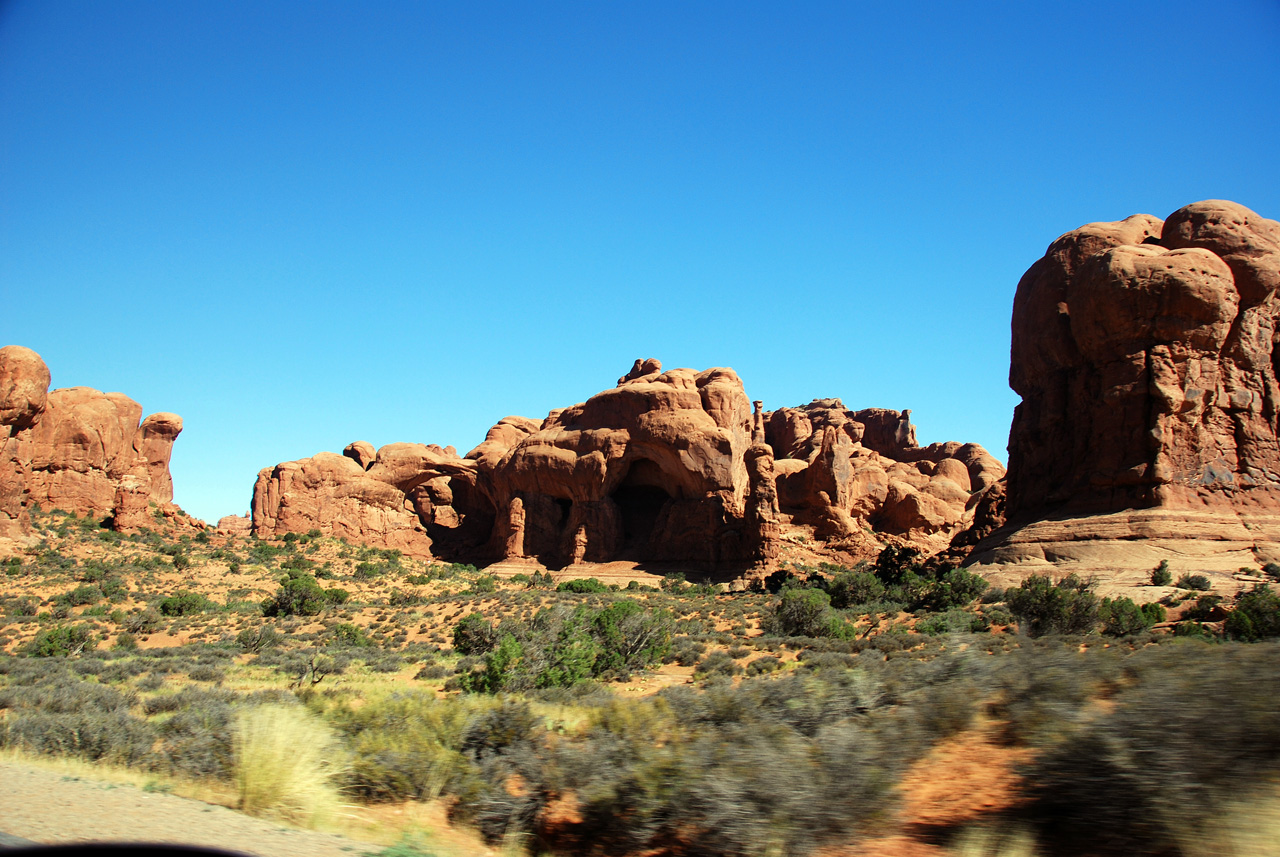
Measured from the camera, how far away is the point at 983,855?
4.96m

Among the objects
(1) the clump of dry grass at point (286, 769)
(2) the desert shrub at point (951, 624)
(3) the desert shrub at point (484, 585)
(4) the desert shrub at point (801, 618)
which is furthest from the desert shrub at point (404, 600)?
(1) the clump of dry grass at point (286, 769)

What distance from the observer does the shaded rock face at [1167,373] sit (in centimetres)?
2927

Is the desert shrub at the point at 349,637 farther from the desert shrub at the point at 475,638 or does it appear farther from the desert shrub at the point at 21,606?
the desert shrub at the point at 21,606

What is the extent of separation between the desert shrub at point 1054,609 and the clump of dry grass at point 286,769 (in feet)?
53.5

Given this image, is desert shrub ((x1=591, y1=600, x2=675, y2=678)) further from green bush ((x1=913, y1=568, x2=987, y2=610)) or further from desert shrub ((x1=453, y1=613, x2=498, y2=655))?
green bush ((x1=913, y1=568, x2=987, y2=610))

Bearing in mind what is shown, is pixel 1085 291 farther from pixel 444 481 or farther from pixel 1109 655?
pixel 444 481

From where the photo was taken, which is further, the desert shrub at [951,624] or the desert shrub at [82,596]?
the desert shrub at [82,596]

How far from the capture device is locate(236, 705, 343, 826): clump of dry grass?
730cm

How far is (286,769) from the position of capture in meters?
7.66

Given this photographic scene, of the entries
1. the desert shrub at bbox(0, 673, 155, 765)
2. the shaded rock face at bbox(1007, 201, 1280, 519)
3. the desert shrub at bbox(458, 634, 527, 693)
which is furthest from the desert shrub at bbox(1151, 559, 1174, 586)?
the desert shrub at bbox(0, 673, 155, 765)

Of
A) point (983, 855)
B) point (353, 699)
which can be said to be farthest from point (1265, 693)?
point (353, 699)

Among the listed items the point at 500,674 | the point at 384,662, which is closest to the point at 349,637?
the point at 384,662

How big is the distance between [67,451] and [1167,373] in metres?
56.1

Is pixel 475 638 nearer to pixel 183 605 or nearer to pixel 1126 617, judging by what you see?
pixel 183 605
